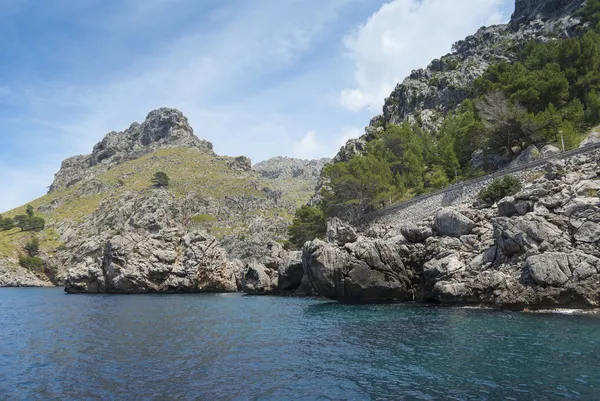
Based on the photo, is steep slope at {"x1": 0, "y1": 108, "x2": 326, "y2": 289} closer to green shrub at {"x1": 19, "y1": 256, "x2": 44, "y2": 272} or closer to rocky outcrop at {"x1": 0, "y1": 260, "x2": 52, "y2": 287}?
rocky outcrop at {"x1": 0, "y1": 260, "x2": 52, "y2": 287}

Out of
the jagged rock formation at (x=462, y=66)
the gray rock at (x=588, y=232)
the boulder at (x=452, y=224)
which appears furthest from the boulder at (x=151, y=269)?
the gray rock at (x=588, y=232)

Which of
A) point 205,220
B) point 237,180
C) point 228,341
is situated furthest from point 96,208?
point 228,341

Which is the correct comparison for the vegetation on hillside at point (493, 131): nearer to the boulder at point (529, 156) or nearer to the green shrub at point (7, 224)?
the boulder at point (529, 156)

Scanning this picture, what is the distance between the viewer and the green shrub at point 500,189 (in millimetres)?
44125

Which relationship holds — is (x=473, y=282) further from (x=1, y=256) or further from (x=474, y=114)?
(x=1, y=256)

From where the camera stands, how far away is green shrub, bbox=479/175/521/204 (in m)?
44.1

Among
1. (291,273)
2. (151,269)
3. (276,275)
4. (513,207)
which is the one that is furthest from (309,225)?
(513,207)

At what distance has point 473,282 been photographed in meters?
36.1

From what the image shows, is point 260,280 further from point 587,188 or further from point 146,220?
point 587,188

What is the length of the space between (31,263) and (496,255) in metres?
143

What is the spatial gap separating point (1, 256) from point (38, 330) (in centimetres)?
12097

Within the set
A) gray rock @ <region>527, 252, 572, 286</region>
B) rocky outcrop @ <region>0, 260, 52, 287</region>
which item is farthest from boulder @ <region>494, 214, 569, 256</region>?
rocky outcrop @ <region>0, 260, 52, 287</region>

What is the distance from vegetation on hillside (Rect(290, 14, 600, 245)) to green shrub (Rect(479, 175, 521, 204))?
11.9m

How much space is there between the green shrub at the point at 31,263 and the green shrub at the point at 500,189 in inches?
5493
